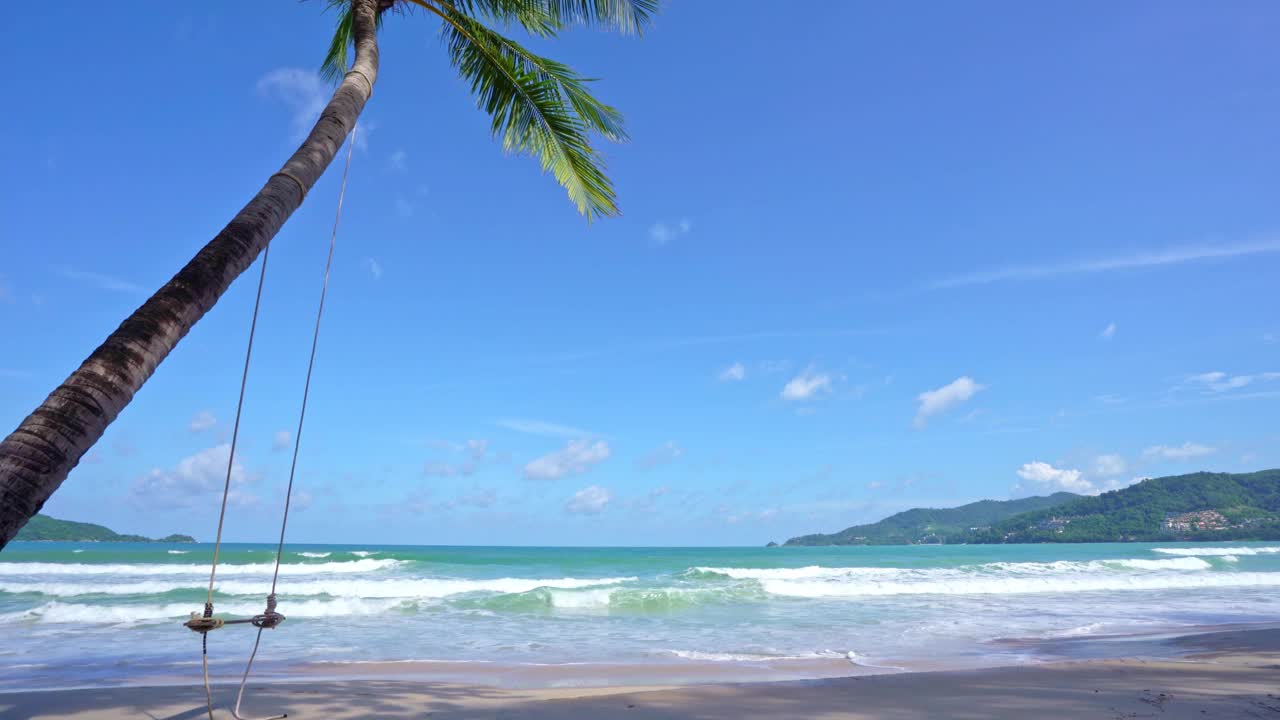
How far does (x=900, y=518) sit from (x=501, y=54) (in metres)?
113

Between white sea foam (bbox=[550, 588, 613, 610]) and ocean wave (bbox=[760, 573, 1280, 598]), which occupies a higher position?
white sea foam (bbox=[550, 588, 613, 610])

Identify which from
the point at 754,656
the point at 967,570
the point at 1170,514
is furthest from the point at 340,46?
the point at 1170,514

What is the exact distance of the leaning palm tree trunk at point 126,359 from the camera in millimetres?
2529

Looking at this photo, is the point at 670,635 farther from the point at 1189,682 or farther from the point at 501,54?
the point at 501,54

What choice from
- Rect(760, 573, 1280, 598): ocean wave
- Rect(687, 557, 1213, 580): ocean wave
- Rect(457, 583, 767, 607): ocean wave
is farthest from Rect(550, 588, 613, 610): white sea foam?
Rect(687, 557, 1213, 580): ocean wave

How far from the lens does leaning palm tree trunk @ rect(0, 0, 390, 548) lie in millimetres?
2529

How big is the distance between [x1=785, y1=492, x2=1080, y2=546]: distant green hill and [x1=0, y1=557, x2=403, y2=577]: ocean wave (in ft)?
268

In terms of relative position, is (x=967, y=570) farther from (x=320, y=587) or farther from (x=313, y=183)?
(x=313, y=183)

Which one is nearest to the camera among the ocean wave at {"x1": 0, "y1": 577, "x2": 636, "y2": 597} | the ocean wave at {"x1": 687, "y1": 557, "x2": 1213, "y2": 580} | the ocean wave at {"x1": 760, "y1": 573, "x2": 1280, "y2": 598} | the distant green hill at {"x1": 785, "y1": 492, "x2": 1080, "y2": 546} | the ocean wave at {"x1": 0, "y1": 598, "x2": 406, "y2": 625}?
the ocean wave at {"x1": 0, "y1": 598, "x2": 406, "y2": 625}

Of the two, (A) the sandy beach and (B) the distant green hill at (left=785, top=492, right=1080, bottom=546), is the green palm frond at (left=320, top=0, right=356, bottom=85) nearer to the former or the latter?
(A) the sandy beach

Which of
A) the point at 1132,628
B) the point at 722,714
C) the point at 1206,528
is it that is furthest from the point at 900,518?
the point at 722,714

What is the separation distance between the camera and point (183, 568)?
30703 mm

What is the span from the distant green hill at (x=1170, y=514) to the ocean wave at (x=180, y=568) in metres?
67.5

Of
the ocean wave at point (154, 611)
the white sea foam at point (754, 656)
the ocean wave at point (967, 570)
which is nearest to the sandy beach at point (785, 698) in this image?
the white sea foam at point (754, 656)
